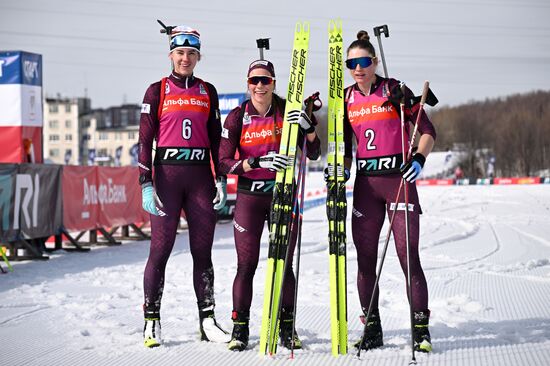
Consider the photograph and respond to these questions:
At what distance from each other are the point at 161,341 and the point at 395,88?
2.57m

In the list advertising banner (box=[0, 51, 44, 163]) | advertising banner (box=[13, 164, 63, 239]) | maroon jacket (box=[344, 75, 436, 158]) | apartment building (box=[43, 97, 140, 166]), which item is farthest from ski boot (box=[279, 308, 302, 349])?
apartment building (box=[43, 97, 140, 166])

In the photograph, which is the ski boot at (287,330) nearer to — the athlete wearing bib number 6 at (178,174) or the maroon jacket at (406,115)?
the athlete wearing bib number 6 at (178,174)

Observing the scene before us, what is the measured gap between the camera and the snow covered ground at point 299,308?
14.6 feet

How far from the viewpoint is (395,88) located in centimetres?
460

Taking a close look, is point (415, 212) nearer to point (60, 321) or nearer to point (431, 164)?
point (60, 321)

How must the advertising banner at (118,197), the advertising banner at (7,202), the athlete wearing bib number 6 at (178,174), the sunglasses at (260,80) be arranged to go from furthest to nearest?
the advertising banner at (118,197) < the advertising banner at (7,202) < the athlete wearing bib number 6 at (178,174) < the sunglasses at (260,80)

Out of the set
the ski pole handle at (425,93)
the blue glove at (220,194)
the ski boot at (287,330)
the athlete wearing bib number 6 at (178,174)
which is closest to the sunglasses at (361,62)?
the ski pole handle at (425,93)

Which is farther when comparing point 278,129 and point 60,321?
point 60,321

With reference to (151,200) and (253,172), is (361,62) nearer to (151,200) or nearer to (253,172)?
(253,172)

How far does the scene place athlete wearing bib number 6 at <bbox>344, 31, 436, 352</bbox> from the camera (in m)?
4.57

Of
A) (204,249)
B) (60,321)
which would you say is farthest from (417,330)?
(60,321)

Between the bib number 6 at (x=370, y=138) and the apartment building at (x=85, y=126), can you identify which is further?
the apartment building at (x=85, y=126)

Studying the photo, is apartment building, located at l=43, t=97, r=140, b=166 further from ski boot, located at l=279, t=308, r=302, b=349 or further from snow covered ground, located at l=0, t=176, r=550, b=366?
ski boot, located at l=279, t=308, r=302, b=349

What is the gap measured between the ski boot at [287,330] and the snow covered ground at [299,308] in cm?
12
